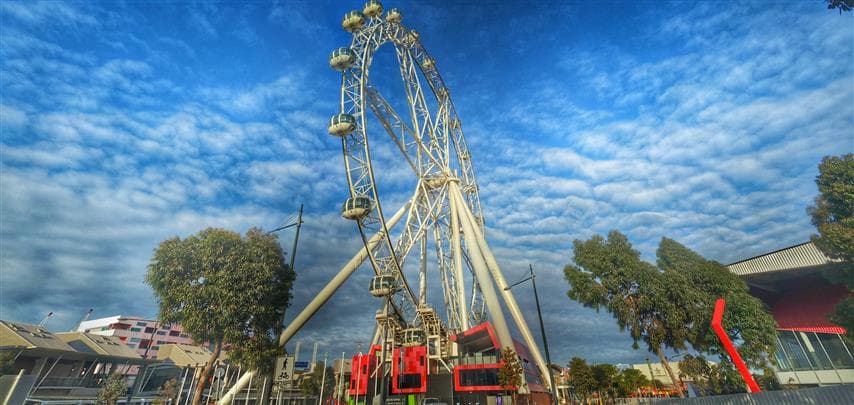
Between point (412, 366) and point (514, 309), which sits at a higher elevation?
point (514, 309)

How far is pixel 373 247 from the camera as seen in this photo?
42656 mm

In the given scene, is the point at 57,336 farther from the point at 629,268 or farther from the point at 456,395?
the point at 629,268

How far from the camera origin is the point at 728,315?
100 ft

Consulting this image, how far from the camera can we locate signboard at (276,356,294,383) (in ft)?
44.7

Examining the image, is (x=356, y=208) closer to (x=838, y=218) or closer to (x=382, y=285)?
(x=382, y=285)

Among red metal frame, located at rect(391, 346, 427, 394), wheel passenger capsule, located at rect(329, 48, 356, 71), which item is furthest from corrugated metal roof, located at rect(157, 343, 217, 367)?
wheel passenger capsule, located at rect(329, 48, 356, 71)

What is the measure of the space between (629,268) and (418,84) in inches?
1234

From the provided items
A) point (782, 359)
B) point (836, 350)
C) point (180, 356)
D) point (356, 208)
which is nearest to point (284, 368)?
point (356, 208)

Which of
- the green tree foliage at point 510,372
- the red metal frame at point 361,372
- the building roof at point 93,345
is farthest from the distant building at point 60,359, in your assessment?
the green tree foliage at point 510,372

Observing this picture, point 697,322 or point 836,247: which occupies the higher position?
point 836,247

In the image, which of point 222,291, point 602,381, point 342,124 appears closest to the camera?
point 222,291

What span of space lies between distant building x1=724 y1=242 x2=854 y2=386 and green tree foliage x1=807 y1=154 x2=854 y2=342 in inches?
338

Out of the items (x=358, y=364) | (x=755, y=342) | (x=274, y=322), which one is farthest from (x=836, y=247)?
(x=358, y=364)

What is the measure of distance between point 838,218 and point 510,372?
26131 millimetres
